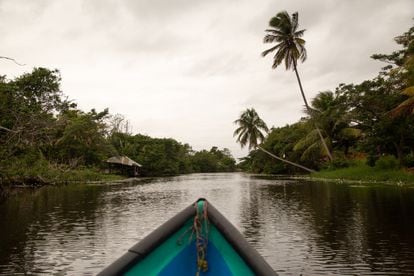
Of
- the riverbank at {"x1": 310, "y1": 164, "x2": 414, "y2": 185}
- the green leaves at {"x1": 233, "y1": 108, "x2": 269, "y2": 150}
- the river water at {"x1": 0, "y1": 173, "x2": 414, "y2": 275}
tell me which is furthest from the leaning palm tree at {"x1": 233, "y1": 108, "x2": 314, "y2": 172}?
the river water at {"x1": 0, "y1": 173, "x2": 414, "y2": 275}

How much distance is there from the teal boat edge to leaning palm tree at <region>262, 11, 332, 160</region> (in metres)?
31.6

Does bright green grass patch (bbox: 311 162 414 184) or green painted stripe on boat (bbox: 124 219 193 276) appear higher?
bright green grass patch (bbox: 311 162 414 184)

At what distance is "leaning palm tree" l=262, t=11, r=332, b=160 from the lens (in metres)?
33.9

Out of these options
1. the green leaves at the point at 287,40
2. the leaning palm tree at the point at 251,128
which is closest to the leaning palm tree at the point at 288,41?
the green leaves at the point at 287,40

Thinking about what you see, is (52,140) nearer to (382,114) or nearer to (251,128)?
(382,114)

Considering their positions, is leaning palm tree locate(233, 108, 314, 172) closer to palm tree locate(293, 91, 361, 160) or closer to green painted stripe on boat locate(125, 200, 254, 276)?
palm tree locate(293, 91, 361, 160)

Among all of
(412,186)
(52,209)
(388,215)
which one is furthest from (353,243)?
(412,186)

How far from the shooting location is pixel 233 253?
12.0 feet

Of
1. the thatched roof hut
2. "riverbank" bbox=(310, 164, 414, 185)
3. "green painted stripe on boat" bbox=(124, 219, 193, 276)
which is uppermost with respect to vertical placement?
the thatched roof hut

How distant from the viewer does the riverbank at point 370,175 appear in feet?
76.6

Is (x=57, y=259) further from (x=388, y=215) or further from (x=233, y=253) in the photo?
(x=388, y=215)

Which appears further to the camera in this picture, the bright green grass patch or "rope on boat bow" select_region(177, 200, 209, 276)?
the bright green grass patch

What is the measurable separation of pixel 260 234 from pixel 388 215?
4.87 metres

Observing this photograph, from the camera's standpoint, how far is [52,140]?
51.3ft
